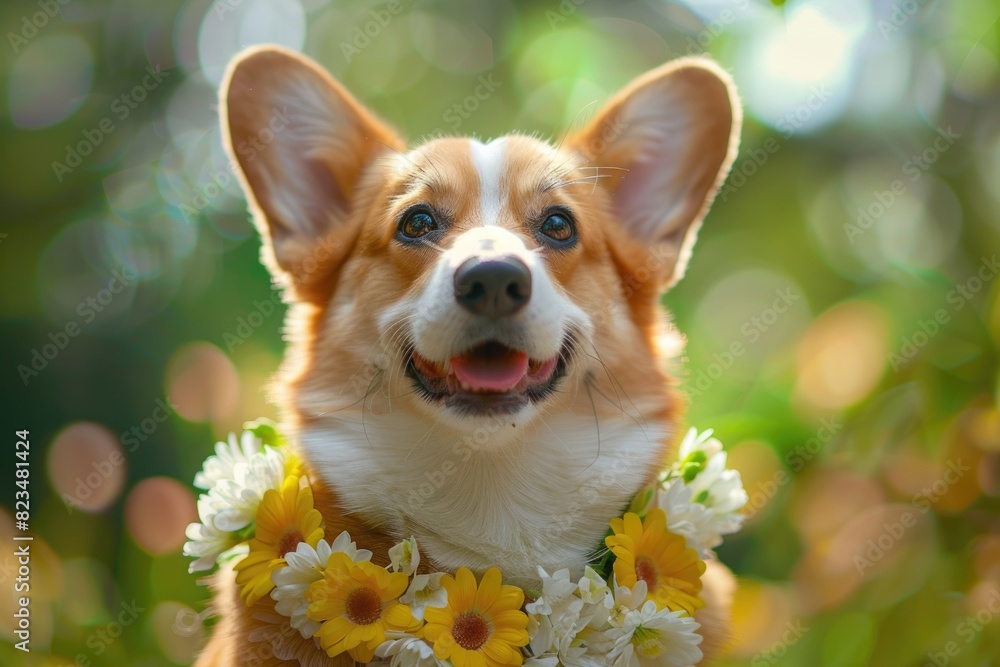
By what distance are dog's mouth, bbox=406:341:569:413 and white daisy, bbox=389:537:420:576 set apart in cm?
36

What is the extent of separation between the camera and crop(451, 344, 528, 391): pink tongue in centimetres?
196

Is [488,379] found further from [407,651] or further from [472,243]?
[407,651]

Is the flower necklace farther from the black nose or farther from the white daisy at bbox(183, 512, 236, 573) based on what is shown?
the black nose

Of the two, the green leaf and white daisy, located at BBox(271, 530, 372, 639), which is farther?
the green leaf

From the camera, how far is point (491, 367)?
6.48ft

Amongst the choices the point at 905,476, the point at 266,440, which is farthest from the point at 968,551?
the point at 266,440

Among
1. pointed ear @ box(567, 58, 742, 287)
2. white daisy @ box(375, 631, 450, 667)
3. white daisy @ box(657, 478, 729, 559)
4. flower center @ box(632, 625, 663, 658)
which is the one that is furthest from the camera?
→ pointed ear @ box(567, 58, 742, 287)

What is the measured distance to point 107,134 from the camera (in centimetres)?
341

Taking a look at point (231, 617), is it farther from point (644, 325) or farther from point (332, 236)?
point (644, 325)

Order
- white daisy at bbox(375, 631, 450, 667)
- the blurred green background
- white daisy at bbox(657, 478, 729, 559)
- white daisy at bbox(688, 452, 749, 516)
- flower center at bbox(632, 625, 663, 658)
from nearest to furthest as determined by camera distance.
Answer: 1. white daisy at bbox(375, 631, 450, 667)
2. flower center at bbox(632, 625, 663, 658)
3. white daisy at bbox(657, 478, 729, 559)
4. white daisy at bbox(688, 452, 749, 516)
5. the blurred green background

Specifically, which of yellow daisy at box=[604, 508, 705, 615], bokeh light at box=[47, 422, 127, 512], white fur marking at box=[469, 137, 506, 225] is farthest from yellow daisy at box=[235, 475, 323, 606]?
bokeh light at box=[47, 422, 127, 512]

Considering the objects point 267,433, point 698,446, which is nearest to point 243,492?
point 267,433

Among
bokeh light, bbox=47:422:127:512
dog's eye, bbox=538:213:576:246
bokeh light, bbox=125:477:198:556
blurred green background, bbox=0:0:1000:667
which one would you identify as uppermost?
dog's eye, bbox=538:213:576:246

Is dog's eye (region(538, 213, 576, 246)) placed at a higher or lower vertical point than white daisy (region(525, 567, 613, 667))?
higher
